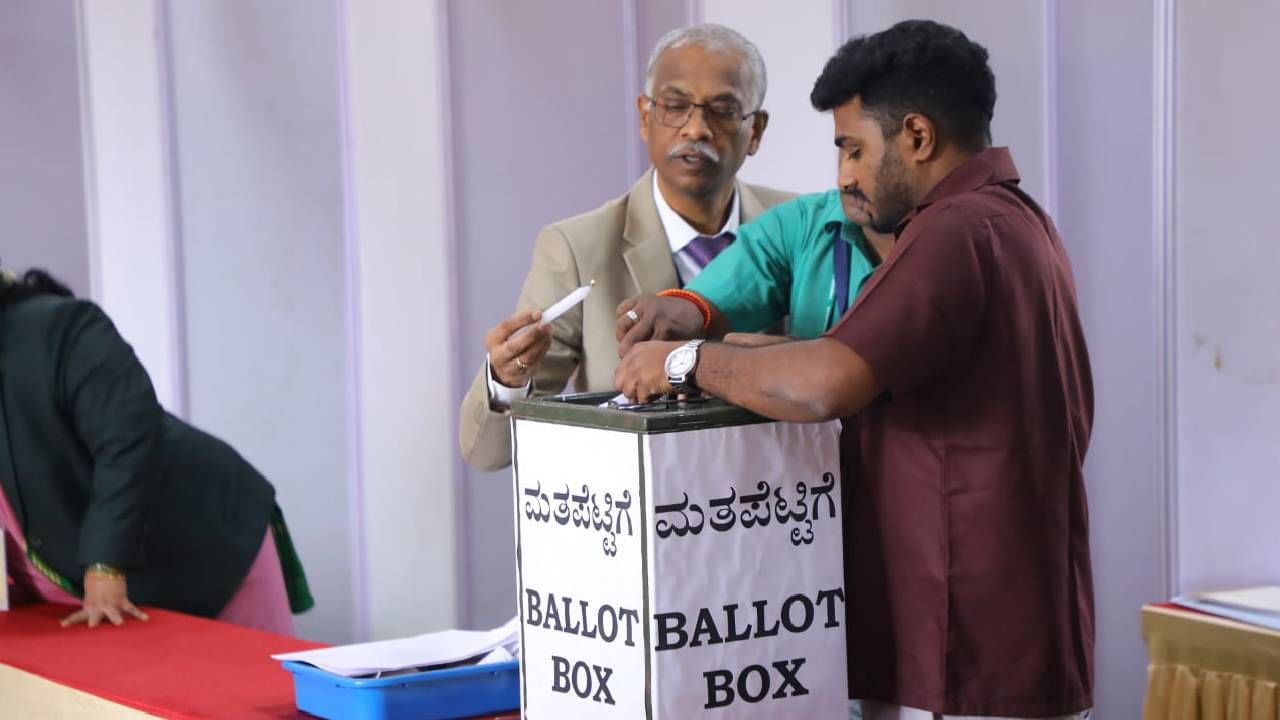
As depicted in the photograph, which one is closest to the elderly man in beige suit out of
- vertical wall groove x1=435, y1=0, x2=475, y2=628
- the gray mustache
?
the gray mustache

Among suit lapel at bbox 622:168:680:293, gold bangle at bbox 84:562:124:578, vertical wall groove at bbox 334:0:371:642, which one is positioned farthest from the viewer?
vertical wall groove at bbox 334:0:371:642

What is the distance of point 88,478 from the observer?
2.81 meters

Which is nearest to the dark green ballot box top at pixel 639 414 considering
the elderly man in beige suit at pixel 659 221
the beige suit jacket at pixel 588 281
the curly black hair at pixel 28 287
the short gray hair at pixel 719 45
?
the elderly man in beige suit at pixel 659 221

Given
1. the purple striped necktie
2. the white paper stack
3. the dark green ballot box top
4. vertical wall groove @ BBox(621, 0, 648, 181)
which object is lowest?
the white paper stack

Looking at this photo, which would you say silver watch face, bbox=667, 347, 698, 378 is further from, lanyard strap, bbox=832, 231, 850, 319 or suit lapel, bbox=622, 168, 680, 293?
suit lapel, bbox=622, 168, 680, 293

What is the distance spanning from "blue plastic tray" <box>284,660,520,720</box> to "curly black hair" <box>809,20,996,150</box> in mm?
851

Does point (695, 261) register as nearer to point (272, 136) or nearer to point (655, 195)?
point (655, 195)

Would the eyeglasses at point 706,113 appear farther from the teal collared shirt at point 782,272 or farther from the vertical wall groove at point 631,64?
the vertical wall groove at point 631,64

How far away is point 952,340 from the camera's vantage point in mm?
1544

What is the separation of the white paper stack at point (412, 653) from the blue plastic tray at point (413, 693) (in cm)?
2

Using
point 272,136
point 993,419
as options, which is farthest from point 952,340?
point 272,136

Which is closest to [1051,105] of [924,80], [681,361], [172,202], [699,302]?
[699,302]

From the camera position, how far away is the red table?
78.1 inches

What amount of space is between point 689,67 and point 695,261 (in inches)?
12.7
